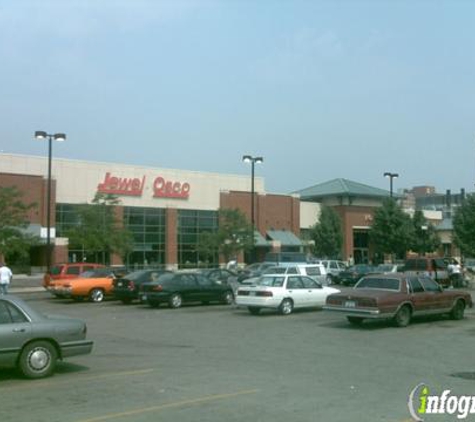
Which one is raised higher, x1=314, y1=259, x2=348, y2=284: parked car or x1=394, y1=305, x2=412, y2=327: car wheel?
x1=314, y1=259, x2=348, y2=284: parked car

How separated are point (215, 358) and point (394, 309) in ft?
23.7

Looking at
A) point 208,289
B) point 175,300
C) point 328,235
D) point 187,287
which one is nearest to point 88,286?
point 175,300

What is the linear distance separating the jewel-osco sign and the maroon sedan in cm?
3857

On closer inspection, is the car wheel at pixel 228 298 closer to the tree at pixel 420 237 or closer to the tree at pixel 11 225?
the tree at pixel 11 225

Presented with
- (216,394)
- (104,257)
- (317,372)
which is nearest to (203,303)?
(317,372)

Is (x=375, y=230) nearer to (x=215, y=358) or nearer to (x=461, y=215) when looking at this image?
(x=461, y=215)

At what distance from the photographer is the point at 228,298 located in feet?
91.9

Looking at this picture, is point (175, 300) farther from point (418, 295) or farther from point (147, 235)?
point (147, 235)

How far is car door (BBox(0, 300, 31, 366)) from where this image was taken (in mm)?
10797

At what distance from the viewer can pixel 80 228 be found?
4494cm

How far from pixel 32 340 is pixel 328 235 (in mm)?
57740

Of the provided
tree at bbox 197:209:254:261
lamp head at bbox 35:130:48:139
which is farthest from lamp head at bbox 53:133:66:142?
tree at bbox 197:209:254:261

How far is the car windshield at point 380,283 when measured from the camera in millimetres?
19766

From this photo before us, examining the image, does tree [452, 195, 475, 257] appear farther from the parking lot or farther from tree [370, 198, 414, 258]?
the parking lot
